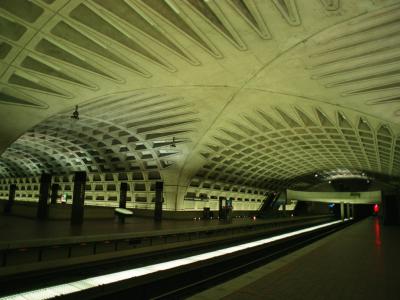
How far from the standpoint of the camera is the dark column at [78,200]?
16422 millimetres

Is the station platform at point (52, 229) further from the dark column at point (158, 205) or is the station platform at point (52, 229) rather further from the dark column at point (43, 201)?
the dark column at point (158, 205)

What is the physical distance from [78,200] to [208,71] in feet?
34.3

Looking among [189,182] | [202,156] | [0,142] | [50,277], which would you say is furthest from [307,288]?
[189,182]

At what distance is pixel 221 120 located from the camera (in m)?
23.0

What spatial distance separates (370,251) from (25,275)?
12550mm

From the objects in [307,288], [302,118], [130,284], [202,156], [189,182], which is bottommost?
[130,284]

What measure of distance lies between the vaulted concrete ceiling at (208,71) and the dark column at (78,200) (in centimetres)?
435

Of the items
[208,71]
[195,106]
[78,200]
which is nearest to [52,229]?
[78,200]

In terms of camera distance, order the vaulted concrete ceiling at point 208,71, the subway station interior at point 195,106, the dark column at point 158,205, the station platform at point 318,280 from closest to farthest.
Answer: the station platform at point 318,280 → the subway station interior at point 195,106 → the vaulted concrete ceiling at point 208,71 → the dark column at point 158,205

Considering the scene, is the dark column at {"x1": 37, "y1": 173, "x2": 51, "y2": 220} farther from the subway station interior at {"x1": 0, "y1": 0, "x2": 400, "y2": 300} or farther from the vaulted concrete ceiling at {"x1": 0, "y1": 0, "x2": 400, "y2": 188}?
the vaulted concrete ceiling at {"x1": 0, "y1": 0, "x2": 400, "y2": 188}

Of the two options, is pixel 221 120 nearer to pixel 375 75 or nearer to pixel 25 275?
pixel 375 75

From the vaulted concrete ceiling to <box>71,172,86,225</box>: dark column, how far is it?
171 inches

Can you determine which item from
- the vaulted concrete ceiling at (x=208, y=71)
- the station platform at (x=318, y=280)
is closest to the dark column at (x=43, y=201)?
the vaulted concrete ceiling at (x=208, y=71)

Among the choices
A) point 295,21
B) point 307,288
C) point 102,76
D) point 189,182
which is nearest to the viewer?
point 307,288
